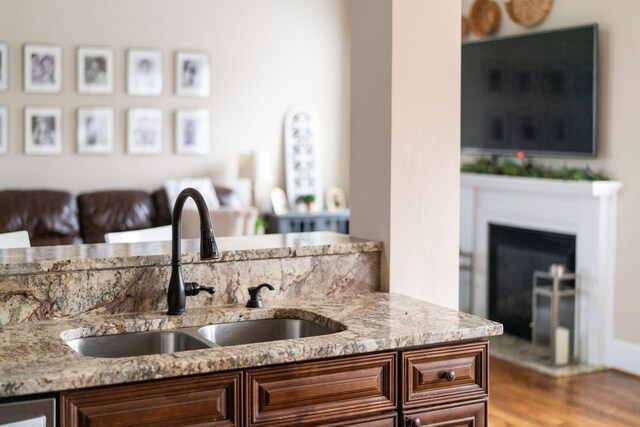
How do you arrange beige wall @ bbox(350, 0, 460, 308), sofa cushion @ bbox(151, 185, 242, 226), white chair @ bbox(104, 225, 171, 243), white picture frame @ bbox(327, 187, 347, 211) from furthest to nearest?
white picture frame @ bbox(327, 187, 347, 211) → sofa cushion @ bbox(151, 185, 242, 226) → white chair @ bbox(104, 225, 171, 243) → beige wall @ bbox(350, 0, 460, 308)

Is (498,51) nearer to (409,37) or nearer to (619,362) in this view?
(619,362)

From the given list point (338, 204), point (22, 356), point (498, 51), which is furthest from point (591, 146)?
point (22, 356)

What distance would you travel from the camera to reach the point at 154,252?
8.96 ft

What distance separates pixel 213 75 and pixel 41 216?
203cm

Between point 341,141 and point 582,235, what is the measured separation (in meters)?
2.96

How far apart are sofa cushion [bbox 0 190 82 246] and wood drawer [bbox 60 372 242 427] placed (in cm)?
461

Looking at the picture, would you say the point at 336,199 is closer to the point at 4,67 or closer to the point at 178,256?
the point at 4,67

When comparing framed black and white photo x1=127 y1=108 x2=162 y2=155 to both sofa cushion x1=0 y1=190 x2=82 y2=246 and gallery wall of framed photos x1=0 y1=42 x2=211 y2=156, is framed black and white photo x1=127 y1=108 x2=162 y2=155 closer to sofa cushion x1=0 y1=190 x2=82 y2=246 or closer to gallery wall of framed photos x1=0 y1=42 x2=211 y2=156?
gallery wall of framed photos x1=0 y1=42 x2=211 y2=156

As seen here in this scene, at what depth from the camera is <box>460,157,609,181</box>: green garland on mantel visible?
5.85 metres

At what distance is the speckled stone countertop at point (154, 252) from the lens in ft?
8.30

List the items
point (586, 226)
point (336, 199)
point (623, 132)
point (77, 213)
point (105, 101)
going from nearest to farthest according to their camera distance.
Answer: point (623, 132) → point (586, 226) → point (77, 213) → point (105, 101) → point (336, 199)

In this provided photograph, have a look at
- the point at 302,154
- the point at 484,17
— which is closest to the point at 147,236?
the point at 484,17

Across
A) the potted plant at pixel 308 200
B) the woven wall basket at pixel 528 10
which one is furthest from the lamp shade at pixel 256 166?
the woven wall basket at pixel 528 10

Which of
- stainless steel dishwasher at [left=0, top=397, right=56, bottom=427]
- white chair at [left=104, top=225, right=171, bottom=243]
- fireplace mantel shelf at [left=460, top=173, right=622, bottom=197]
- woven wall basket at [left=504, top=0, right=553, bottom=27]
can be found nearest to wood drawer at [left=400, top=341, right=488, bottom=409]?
stainless steel dishwasher at [left=0, top=397, right=56, bottom=427]
